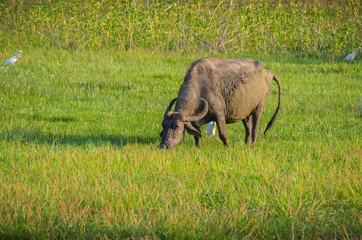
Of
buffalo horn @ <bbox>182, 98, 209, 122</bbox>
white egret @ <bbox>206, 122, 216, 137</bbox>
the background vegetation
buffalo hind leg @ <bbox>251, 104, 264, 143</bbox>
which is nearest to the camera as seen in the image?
the background vegetation

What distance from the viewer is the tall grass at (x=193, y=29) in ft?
51.9

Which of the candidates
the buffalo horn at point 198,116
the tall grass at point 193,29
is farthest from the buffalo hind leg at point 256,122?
the tall grass at point 193,29

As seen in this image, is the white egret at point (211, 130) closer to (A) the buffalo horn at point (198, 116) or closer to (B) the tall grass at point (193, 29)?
(A) the buffalo horn at point (198, 116)

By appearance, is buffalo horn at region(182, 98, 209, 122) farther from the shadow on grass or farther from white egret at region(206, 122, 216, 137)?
white egret at region(206, 122, 216, 137)

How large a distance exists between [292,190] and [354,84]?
8270 millimetres

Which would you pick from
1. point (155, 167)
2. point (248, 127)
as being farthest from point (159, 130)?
point (155, 167)

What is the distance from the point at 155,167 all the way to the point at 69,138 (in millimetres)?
2436

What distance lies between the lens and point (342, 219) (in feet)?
15.2

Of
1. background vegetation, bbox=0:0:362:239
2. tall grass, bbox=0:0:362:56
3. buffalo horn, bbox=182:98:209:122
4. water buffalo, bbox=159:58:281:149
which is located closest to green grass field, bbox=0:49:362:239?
background vegetation, bbox=0:0:362:239

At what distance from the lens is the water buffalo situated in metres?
6.91

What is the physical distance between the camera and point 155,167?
609 centimetres

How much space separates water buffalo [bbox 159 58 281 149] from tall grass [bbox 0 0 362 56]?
747 cm

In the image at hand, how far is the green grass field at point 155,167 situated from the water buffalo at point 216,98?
323 millimetres

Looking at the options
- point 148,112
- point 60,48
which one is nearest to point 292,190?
point 148,112
